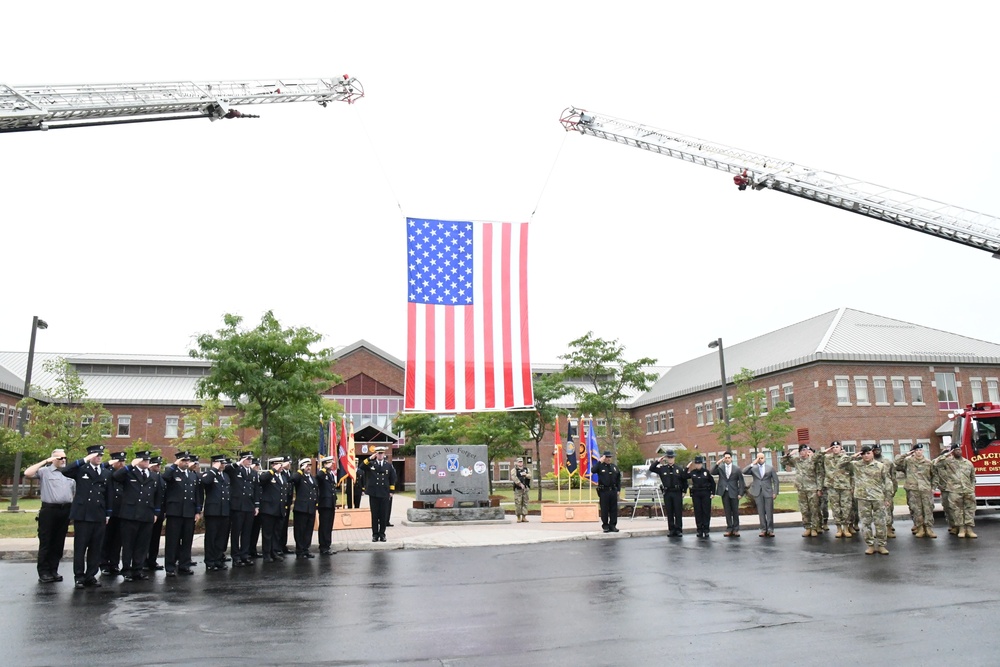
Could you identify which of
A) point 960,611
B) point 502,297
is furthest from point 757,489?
point 960,611

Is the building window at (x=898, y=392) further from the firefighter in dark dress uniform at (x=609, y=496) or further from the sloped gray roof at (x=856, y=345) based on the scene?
the firefighter in dark dress uniform at (x=609, y=496)

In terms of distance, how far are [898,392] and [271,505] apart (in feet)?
151

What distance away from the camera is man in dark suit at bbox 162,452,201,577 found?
12844mm

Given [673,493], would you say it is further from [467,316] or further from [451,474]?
[451,474]

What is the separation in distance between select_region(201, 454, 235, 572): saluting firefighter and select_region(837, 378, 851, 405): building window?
42.9 m

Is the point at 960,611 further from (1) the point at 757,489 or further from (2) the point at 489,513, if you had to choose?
(2) the point at 489,513

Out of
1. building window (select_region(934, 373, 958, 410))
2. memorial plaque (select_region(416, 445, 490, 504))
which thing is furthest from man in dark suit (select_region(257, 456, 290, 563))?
building window (select_region(934, 373, 958, 410))

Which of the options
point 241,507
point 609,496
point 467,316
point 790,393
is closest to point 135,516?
point 241,507

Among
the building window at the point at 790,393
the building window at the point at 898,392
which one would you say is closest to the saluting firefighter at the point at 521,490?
the building window at the point at 790,393

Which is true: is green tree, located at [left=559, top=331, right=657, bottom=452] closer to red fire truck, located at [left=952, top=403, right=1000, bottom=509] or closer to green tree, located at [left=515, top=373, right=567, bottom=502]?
green tree, located at [left=515, top=373, right=567, bottom=502]

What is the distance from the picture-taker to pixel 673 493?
18.3 m

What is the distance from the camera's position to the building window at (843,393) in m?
48.2

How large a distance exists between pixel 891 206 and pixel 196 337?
30.5 m

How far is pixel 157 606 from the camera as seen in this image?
9641 millimetres
